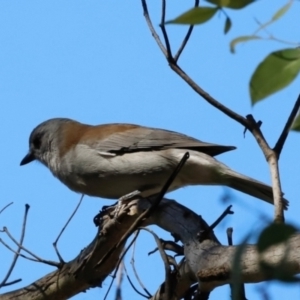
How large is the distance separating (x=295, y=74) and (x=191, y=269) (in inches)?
84.8

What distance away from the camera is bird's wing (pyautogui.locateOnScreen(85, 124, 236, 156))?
17.8ft

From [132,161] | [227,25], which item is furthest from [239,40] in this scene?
Result: [132,161]

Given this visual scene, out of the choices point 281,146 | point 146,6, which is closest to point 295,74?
point 281,146

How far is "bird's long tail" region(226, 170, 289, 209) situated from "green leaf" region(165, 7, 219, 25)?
12.7 feet

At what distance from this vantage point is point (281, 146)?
226 cm

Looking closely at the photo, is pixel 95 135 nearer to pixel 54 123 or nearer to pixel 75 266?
pixel 54 123

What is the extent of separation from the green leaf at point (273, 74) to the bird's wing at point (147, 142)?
14.5 feet

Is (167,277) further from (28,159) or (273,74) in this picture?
(28,159)

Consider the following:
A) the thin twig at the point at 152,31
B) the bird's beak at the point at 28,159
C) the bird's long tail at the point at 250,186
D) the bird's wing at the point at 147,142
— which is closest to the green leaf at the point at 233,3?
the thin twig at the point at 152,31

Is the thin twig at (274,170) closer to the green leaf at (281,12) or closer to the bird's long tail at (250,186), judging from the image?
the green leaf at (281,12)

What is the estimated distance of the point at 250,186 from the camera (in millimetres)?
4820

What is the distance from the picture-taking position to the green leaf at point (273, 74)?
33.6 inches

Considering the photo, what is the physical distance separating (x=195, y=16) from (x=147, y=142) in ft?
15.7

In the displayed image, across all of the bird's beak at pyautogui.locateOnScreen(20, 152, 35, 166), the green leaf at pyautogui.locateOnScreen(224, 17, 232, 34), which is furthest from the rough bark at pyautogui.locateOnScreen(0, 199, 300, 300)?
the bird's beak at pyautogui.locateOnScreen(20, 152, 35, 166)
